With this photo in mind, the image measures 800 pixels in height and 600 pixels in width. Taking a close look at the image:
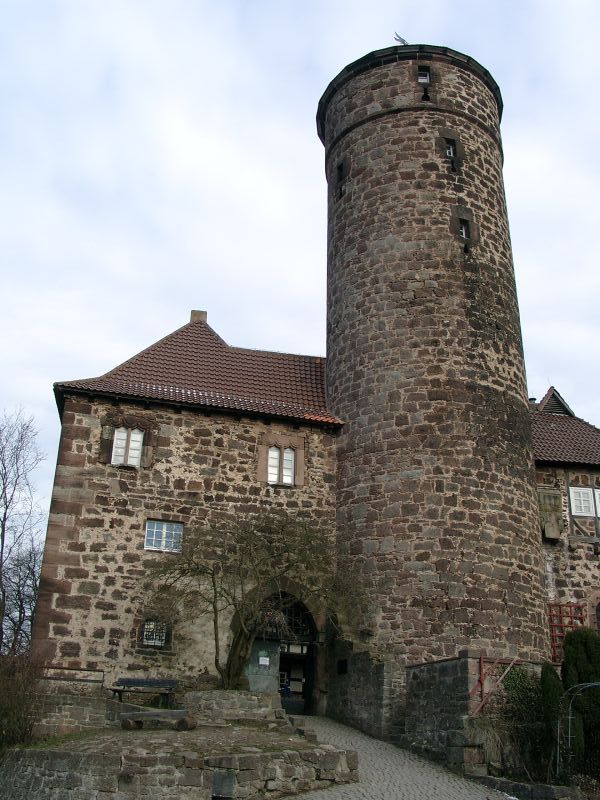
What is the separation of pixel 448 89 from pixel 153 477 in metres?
11.3

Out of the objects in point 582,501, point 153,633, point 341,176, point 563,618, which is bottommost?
point 153,633

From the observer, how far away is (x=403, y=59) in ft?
67.6

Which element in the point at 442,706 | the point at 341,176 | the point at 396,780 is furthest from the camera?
the point at 341,176

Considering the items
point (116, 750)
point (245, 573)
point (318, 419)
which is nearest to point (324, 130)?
point (318, 419)

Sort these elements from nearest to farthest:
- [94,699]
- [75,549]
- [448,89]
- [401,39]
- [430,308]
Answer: [94,699]
[75,549]
[430,308]
[448,89]
[401,39]

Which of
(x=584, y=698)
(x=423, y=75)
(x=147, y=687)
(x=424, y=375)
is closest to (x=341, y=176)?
(x=423, y=75)

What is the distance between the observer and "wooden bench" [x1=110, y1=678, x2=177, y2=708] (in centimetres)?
1455

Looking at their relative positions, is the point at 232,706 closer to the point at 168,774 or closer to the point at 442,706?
the point at 168,774

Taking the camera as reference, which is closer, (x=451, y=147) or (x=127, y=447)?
(x=127, y=447)

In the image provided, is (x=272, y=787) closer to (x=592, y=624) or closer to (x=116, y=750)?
(x=116, y=750)

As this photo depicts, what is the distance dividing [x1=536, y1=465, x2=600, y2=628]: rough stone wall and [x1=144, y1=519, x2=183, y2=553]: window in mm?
8037

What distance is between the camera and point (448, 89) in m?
20.5

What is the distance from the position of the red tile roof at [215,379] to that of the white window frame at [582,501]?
578cm

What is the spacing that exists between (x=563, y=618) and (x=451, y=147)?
10.8 meters
